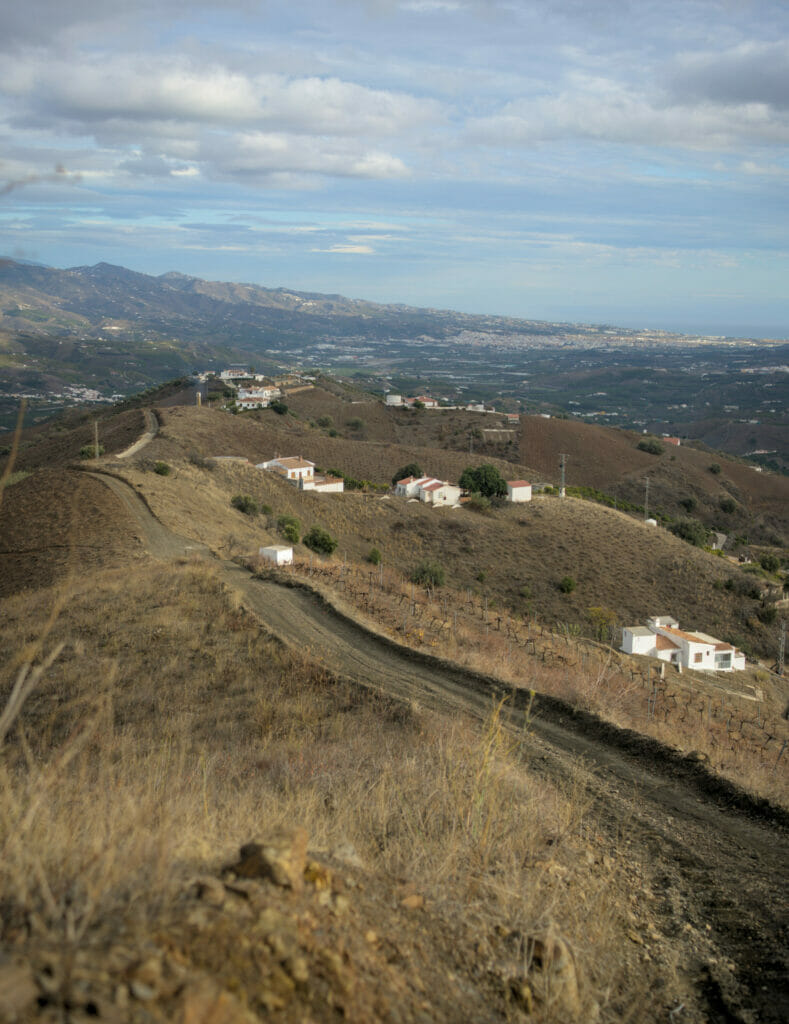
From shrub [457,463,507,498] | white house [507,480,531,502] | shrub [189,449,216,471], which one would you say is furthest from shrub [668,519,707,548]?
shrub [189,449,216,471]

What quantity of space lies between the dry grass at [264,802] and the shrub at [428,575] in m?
19.6

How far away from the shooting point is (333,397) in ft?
303

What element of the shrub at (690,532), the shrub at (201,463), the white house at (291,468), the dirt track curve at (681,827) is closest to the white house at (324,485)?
the white house at (291,468)

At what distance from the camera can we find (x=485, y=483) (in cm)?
4728

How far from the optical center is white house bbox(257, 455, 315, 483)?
4666cm

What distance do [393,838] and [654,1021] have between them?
1612mm

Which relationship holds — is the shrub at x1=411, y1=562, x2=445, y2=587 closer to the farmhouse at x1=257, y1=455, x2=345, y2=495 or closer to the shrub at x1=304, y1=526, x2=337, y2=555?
the shrub at x1=304, y1=526, x2=337, y2=555

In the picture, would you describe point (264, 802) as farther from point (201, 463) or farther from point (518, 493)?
point (518, 493)

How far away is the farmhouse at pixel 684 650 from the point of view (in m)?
26.2

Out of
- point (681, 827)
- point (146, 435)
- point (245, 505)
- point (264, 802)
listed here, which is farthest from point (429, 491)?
point (264, 802)

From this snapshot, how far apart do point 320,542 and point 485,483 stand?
1875 cm

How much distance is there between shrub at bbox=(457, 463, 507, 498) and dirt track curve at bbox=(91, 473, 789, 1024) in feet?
119

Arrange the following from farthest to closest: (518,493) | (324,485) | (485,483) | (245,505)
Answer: (518,493), (485,483), (324,485), (245,505)

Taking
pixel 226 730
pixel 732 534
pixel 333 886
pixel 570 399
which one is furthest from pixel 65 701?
pixel 570 399
